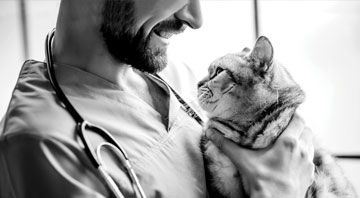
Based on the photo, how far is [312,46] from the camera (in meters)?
1.99

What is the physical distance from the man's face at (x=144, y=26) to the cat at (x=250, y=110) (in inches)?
6.3

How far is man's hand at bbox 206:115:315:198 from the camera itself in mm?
1006

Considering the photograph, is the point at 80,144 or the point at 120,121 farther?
the point at 120,121

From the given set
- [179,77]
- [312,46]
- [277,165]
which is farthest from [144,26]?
[312,46]

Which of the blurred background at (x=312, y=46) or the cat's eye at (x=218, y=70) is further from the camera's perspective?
the blurred background at (x=312, y=46)

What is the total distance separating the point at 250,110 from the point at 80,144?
42cm

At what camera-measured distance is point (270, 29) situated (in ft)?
6.55

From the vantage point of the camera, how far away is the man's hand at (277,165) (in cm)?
101

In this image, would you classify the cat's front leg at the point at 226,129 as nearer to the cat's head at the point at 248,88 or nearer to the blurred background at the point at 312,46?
the cat's head at the point at 248,88

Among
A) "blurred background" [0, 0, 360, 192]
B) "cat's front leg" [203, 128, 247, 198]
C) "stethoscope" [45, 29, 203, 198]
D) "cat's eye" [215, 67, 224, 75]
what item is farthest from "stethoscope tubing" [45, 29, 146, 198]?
"blurred background" [0, 0, 360, 192]

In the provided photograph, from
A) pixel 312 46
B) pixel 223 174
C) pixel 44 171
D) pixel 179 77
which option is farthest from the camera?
pixel 312 46

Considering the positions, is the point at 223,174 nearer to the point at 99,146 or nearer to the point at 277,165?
the point at 277,165

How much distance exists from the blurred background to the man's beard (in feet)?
2.73

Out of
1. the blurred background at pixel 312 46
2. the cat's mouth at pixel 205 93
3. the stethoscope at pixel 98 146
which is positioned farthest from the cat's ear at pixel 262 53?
the blurred background at pixel 312 46
